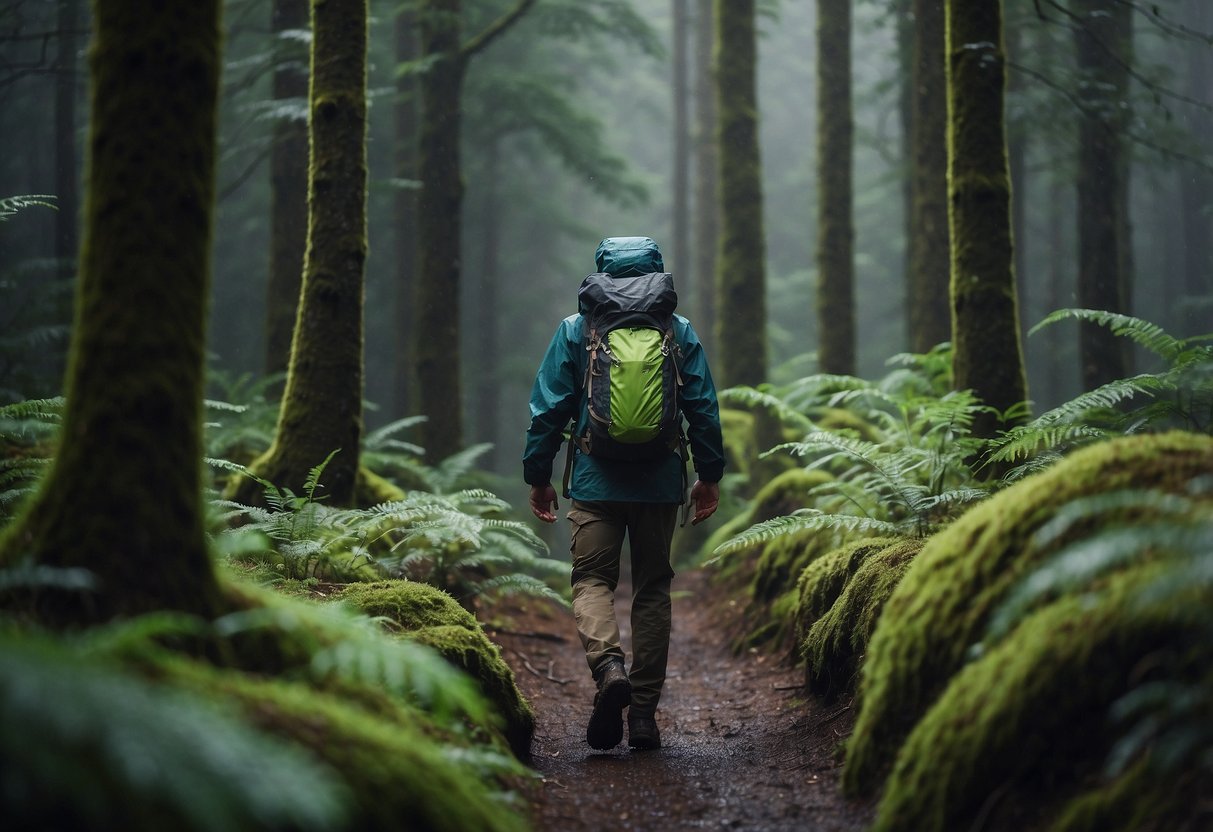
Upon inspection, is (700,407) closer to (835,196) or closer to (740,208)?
(740,208)

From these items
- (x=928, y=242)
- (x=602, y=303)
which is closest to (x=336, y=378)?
(x=602, y=303)

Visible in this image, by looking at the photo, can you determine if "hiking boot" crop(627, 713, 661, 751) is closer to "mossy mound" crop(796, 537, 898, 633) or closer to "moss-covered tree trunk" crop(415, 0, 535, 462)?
"mossy mound" crop(796, 537, 898, 633)

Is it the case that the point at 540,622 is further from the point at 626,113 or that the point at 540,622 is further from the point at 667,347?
the point at 626,113

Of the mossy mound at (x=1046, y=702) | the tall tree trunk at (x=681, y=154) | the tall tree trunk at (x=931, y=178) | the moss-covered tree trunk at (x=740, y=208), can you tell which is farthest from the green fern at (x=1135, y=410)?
the tall tree trunk at (x=681, y=154)

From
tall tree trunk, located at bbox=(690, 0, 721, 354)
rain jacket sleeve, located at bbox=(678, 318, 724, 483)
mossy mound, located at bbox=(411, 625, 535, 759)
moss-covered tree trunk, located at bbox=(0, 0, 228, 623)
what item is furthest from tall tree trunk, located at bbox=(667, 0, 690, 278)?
moss-covered tree trunk, located at bbox=(0, 0, 228, 623)

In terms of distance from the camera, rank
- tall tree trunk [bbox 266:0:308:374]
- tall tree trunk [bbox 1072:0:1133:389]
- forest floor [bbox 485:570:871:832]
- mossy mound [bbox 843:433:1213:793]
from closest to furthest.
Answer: mossy mound [bbox 843:433:1213:793], forest floor [bbox 485:570:871:832], tall tree trunk [bbox 266:0:308:374], tall tree trunk [bbox 1072:0:1133:389]

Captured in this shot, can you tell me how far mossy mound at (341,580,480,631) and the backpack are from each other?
1.19 meters

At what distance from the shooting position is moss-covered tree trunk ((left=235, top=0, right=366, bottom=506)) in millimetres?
6469

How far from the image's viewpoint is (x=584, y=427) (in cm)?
532

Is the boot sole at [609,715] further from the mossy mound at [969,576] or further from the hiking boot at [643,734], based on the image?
the mossy mound at [969,576]

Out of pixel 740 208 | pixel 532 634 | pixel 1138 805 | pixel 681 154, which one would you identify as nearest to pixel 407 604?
pixel 532 634

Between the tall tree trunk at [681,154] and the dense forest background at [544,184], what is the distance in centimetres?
9

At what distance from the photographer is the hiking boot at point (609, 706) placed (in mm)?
4820

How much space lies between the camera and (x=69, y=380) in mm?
2986
